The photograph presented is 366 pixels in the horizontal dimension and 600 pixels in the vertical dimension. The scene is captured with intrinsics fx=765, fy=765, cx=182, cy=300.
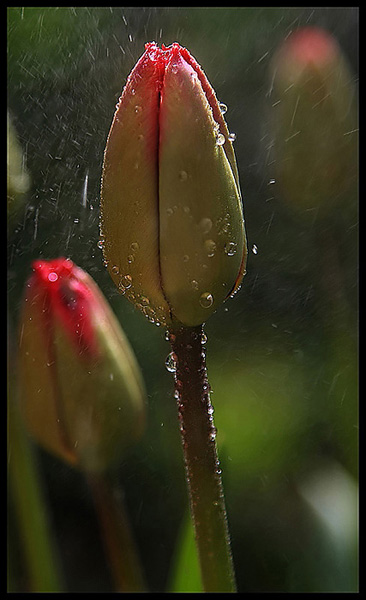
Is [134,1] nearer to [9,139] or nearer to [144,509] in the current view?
[9,139]

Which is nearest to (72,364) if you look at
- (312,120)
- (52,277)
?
(52,277)

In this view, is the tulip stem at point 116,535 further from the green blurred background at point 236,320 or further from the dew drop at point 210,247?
the dew drop at point 210,247

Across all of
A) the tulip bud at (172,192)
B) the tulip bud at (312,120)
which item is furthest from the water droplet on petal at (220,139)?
the tulip bud at (312,120)

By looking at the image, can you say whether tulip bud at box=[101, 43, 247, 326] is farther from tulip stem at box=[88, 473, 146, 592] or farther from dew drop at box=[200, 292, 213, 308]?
tulip stem at box=[88, 473, 146, 592]

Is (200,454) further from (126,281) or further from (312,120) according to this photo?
(312,120)

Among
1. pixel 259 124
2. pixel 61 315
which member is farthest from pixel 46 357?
pixel 259 124

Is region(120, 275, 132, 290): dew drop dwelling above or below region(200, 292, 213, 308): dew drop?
above

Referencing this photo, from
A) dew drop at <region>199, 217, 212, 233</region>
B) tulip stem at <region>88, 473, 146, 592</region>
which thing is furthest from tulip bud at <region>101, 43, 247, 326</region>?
tulip stem at <region>88, 473, 146, 592</region>

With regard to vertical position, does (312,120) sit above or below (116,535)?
above
